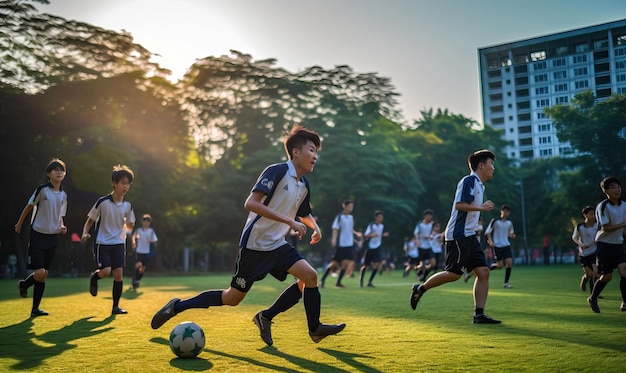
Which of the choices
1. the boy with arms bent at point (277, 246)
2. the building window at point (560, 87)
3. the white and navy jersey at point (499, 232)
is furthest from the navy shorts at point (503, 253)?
the boy with arms bent at point (277, 246)

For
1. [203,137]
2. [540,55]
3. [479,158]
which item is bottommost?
[479,158]

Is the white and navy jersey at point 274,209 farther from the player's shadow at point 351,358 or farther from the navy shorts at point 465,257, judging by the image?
the navy shorts at point 465,257

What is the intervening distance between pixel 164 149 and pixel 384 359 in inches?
1344

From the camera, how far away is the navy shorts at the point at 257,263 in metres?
6.02

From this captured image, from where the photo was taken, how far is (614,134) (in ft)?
48.2

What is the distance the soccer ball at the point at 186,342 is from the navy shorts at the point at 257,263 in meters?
0.64

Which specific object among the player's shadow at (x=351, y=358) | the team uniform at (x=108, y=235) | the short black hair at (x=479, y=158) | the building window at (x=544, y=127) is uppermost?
the building window at (x=544, y=127)

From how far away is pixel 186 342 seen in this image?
5535mm

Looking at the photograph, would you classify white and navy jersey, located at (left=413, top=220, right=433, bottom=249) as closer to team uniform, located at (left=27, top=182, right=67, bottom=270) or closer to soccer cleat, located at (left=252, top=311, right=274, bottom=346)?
team uniform, located at (left=27, top=182, right=67, bottom=270)

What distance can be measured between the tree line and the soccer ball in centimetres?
2113

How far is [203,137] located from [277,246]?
3660 centimetres

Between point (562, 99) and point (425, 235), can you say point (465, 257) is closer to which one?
point (562, 99)

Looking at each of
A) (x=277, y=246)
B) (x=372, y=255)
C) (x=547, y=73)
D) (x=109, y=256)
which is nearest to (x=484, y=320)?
(x=277, y=246)

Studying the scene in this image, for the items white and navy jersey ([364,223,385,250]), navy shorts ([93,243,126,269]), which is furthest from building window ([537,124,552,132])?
navy shorts ([93,243,126,269])
